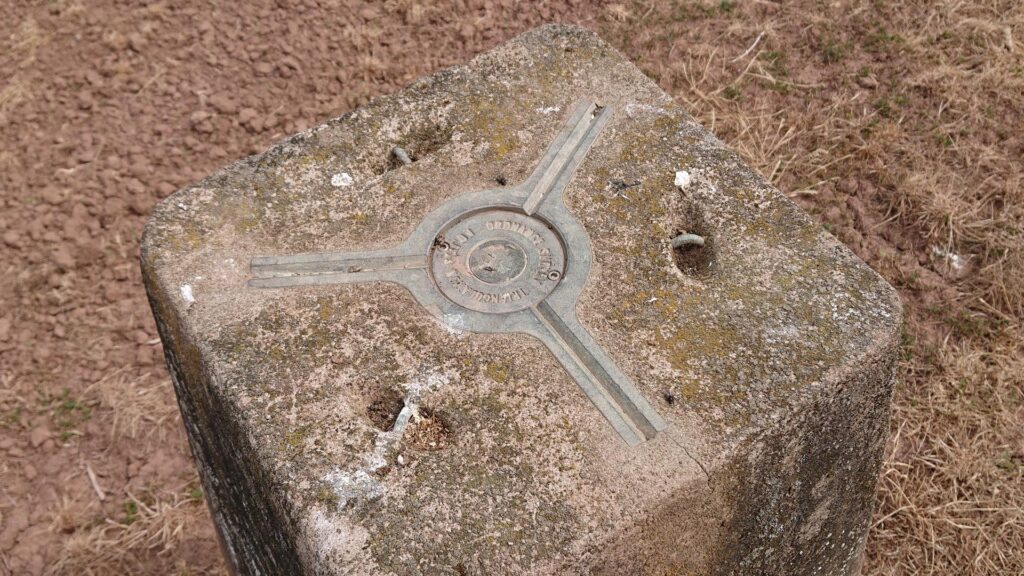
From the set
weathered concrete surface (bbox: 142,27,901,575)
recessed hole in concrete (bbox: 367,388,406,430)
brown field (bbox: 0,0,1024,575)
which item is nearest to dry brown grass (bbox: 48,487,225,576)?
brown field (bbox: 0,0,1024,575)

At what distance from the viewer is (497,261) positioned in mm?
2557

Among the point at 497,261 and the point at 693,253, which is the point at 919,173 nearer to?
the point at 693,253

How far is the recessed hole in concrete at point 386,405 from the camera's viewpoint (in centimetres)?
227

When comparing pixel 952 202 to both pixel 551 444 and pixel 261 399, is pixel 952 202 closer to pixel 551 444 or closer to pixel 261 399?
pixel 551 444

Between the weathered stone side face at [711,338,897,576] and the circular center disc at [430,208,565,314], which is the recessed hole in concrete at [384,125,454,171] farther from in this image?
the weathered stone side face at [711,338,897,576]

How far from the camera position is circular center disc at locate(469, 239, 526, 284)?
252cm

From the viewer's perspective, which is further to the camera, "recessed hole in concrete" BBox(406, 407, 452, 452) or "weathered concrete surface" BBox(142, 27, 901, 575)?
"recessed hole in concrete" BBox(406, 407, 452, 452)

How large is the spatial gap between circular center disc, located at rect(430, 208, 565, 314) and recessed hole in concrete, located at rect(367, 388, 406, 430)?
0.32 meters

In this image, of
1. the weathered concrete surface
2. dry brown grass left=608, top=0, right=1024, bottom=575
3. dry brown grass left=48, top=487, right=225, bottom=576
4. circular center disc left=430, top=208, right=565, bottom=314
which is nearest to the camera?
the weathered concrete surface

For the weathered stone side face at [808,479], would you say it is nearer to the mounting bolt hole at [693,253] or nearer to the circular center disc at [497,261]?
the mounting bolt hole at [693,253]

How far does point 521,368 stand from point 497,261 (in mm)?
355

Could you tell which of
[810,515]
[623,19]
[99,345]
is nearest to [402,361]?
[810,515]

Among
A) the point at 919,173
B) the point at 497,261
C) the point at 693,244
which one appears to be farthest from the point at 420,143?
the point at 919,173

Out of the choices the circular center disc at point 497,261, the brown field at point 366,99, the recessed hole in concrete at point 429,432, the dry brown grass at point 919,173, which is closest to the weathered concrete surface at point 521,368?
the recessed hole in concrete at point 429,432
